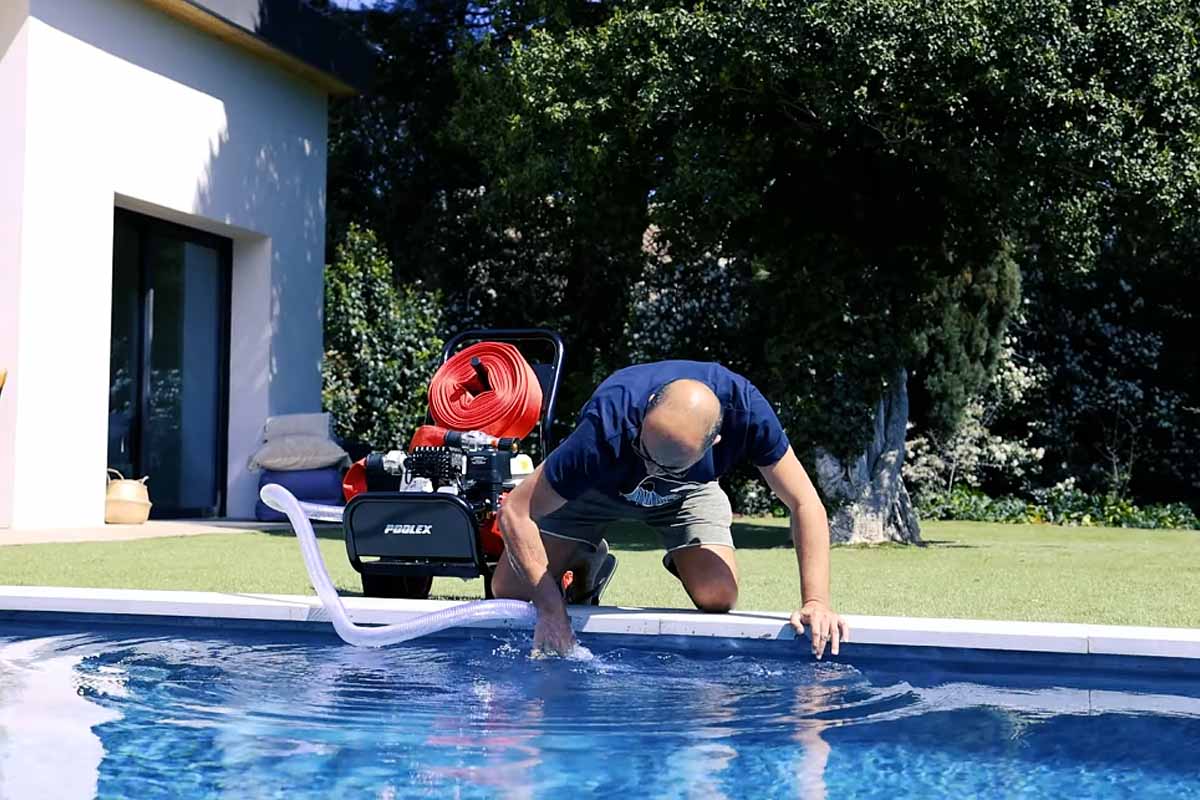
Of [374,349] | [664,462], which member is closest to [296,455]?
[374,349]

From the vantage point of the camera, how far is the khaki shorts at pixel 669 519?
4.39 metres

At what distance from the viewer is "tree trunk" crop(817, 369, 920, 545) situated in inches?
400

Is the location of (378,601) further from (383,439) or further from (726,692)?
(383,439)

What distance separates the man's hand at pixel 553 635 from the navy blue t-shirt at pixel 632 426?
0.33 metres

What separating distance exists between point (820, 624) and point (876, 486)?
22.9 ft

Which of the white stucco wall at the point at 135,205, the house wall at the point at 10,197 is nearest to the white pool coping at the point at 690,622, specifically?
the house wall at the point at 10,197

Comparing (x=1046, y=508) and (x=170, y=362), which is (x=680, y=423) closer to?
(x=170, y=362)

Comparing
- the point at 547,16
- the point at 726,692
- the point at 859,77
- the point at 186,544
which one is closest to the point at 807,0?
the point at 859,77

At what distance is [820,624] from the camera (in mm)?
3525

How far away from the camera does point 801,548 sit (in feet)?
11.9

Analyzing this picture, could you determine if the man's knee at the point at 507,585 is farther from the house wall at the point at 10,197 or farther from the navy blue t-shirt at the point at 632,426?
the house wall at the point at 10,197

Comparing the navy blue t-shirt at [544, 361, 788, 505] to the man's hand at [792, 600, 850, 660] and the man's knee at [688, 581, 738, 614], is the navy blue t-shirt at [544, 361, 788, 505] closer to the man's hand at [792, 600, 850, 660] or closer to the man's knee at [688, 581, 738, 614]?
the man's hand at [792, 600, 850, 660]

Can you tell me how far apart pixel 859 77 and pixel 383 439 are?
20.5 feet

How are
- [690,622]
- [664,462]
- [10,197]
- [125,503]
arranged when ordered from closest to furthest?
1. [664,462]
2. [690,622]
3. [10,197]
4. [125,503]
